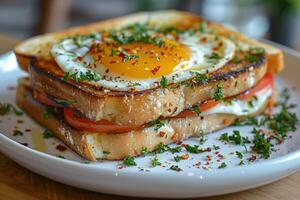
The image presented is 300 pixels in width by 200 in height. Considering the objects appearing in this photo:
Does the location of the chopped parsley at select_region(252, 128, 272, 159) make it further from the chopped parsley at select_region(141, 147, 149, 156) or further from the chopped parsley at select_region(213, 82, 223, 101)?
the chopped parsley at select_region(141, 147, 149, 156)

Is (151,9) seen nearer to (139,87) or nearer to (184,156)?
(139,87)

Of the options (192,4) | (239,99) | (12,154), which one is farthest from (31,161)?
(192,4)

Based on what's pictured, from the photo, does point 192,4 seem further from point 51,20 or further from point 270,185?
point 270,185

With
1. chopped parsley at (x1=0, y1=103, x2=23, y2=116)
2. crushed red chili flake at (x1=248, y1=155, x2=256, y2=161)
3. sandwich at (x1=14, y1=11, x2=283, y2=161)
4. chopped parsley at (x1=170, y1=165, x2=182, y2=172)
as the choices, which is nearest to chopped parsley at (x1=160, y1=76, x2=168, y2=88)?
sandwich at (x1=14, y1=11, x2=283, y2=161)

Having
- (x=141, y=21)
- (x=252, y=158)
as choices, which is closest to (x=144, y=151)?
(x=252, y=158)

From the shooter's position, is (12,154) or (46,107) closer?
(12,154)

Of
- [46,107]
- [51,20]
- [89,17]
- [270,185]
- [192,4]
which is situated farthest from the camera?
[89,17]

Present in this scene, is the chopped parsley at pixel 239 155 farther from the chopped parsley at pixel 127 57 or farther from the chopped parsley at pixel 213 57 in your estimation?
the chopped parsley at pixel 127 57
